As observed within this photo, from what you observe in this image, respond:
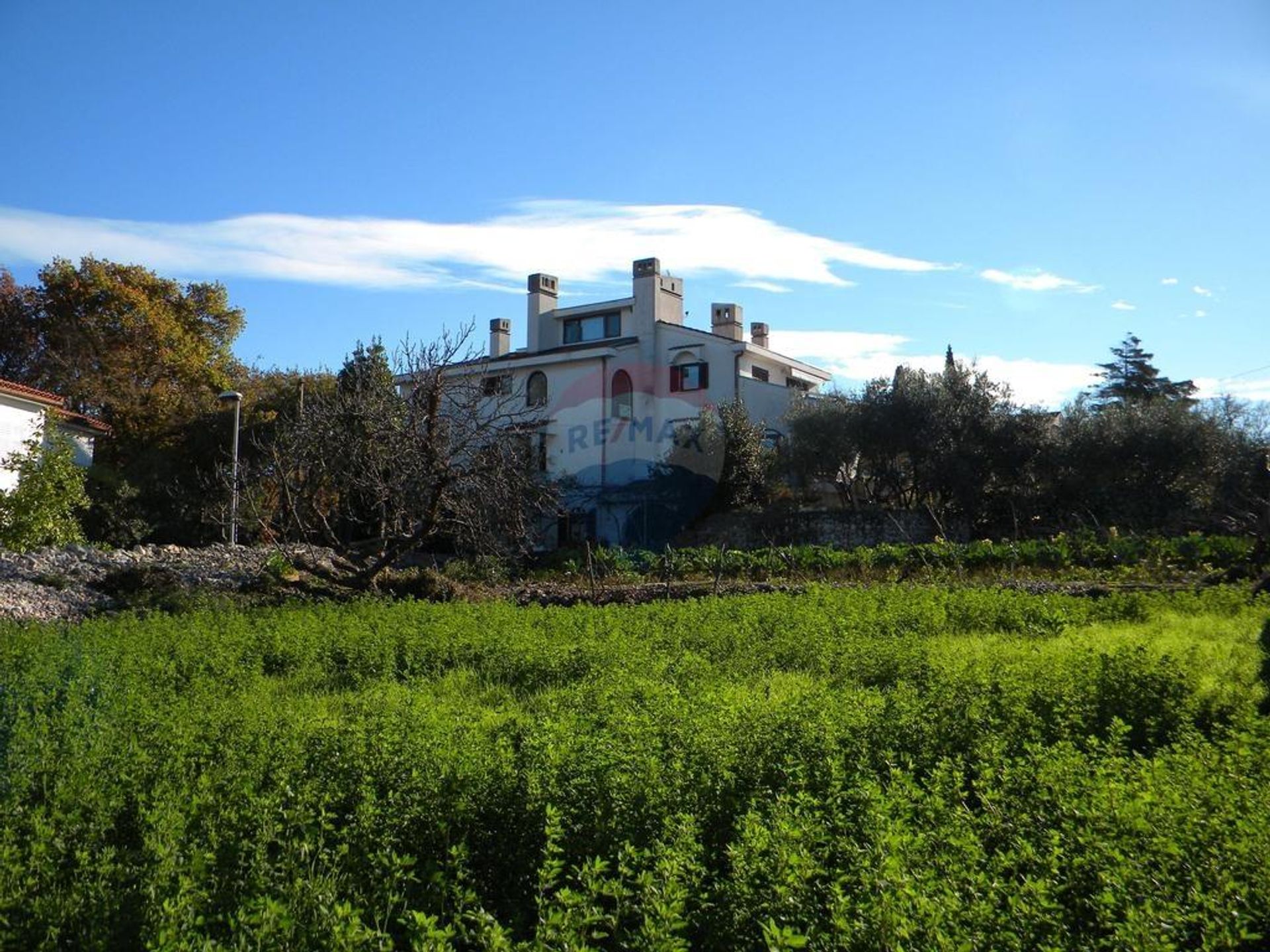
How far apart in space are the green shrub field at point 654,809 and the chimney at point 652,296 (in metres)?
29.6

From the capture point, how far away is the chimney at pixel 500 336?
44.6 m

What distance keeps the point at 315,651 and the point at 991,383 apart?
24.2 meters

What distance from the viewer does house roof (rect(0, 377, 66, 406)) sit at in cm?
2675

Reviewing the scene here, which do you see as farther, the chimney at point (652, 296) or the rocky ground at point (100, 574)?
the chimney at point (652, 296)

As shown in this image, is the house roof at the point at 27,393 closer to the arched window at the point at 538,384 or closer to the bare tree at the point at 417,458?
the bare tree at the point at 417,458

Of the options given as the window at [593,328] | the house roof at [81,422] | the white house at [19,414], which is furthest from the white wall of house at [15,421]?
the window at [593,328]

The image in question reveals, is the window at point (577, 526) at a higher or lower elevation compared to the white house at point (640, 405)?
lower

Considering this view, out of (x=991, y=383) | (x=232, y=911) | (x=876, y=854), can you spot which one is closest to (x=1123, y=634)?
(x=876, y=854)

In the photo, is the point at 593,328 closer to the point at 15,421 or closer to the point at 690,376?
the point at 690,376

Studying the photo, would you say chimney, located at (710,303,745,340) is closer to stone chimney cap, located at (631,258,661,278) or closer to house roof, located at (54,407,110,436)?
stone chimney cap, located at (631,258,661,278)

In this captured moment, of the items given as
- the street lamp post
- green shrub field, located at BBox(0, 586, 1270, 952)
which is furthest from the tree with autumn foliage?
green shrub field, located at BBox(0, 586, 1270, 952)

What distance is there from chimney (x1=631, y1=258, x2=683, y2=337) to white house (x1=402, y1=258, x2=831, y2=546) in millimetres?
44

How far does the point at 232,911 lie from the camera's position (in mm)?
4223

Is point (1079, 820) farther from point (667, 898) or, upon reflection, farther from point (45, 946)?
point (45, 946)
